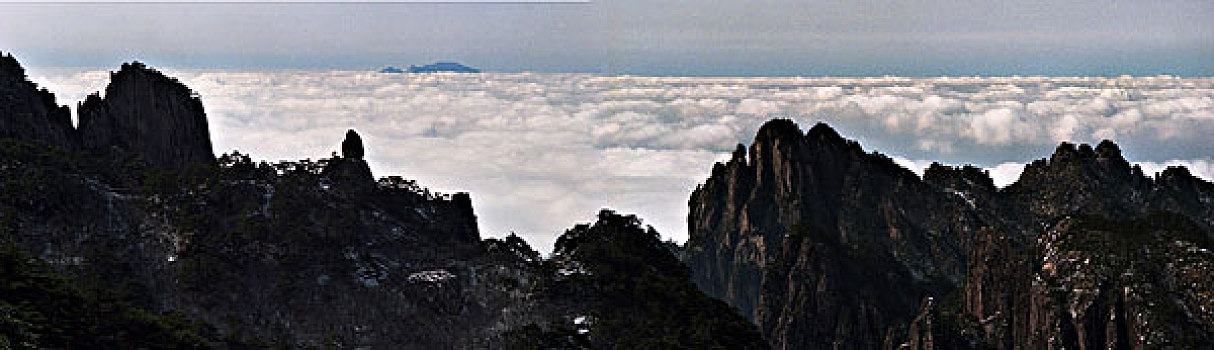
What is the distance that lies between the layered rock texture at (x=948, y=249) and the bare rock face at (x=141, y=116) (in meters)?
65.5

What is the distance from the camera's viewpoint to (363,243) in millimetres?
69438

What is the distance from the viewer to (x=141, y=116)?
3516 inches

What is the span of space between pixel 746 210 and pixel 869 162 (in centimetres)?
1916

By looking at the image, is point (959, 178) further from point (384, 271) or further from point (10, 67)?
point (10, 67)

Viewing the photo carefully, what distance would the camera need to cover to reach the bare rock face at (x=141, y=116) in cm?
8800

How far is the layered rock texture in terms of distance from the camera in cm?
8744

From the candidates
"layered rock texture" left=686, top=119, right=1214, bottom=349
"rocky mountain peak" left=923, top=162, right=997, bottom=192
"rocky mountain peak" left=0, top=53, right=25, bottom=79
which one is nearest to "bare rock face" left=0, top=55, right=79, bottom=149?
"rocky mountain peak" left=0, top=53, right=25, bottom=79

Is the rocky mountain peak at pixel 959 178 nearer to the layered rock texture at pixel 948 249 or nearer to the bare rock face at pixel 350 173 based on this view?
the layered rock texture at pixel 948 249

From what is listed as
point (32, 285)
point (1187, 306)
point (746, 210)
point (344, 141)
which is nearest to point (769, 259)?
point (746, 210)

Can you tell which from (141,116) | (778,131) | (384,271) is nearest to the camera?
(384,271)

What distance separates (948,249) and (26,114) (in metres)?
109

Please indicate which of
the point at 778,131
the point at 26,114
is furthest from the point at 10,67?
the point at 778,131

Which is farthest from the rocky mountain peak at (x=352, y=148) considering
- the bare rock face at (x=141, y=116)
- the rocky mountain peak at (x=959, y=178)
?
the rocky mountain peak at (x=959, y=178)

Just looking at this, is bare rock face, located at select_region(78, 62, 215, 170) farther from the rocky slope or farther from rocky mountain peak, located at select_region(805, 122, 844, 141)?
rocky mountain peak, located at select_region(805, 122, 844, 141)
